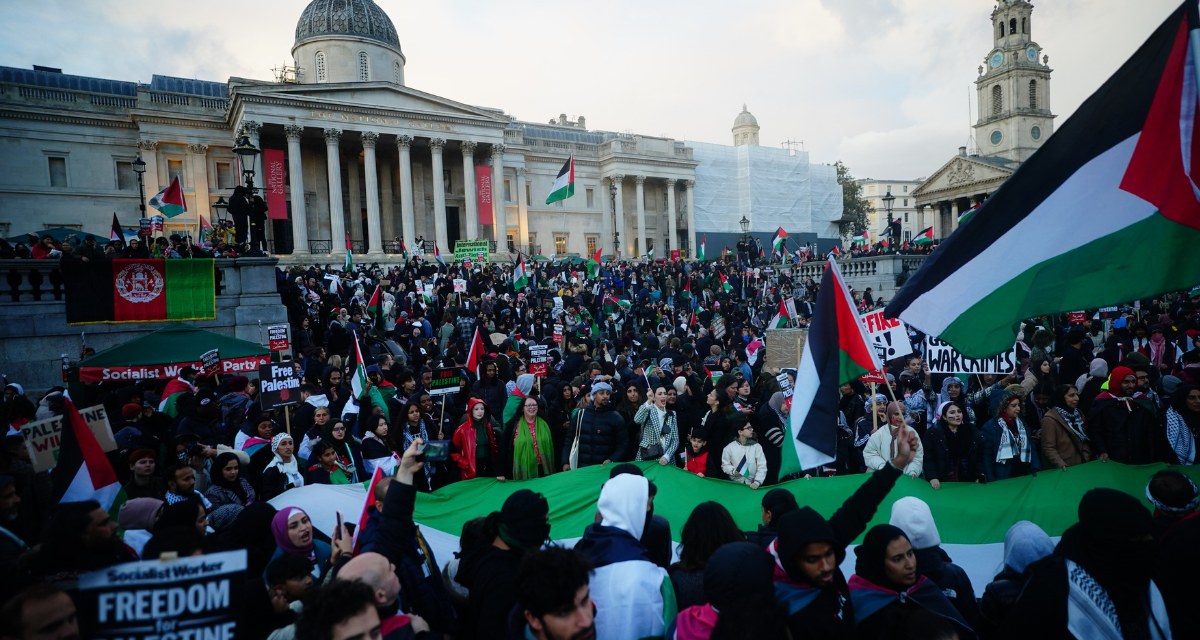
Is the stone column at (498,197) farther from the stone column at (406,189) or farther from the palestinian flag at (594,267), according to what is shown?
the palestinian flag at (594,267)

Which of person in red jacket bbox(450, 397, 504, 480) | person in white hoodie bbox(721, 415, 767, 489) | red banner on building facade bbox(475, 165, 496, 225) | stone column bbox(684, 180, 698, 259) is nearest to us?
person in white hoodie bbox(721, 415, 767, 489)

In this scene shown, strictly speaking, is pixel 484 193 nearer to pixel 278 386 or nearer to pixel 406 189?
pixel 406 189

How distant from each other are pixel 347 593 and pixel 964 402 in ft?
20.9

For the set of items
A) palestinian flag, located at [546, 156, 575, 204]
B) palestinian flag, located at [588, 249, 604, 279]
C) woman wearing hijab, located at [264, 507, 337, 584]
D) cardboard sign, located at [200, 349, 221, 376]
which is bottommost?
woman wearing hijab, located at [264, 507, 337, 584]

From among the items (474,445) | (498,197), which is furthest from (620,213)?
(474,445)

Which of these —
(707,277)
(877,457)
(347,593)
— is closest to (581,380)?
(877,457)

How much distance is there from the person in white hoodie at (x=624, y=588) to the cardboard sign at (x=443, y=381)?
516 cm

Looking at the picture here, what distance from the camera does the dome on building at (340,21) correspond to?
4094cm

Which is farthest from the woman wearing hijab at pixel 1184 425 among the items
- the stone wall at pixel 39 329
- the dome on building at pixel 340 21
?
the dome on building at pixel 340 21

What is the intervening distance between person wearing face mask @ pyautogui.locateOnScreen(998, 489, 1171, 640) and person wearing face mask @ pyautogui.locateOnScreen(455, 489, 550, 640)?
1.99 meters

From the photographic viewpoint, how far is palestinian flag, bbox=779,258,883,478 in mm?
3857

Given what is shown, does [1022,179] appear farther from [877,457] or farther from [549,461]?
[549,461]

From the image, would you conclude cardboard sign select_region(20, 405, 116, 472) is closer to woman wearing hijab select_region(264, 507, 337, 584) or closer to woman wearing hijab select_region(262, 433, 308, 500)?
woman wearing hijab select_region(262, 433, 308, 500)

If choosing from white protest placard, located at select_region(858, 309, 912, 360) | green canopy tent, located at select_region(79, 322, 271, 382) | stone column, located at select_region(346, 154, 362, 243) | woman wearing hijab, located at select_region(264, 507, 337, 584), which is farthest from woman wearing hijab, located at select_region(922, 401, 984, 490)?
stone column, located at select_region(346, 154, 362, 243)
